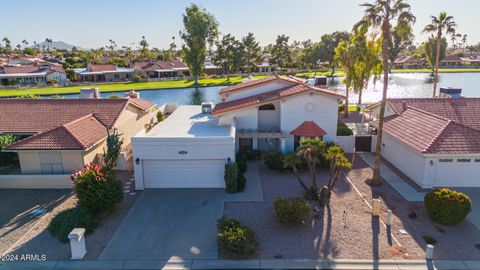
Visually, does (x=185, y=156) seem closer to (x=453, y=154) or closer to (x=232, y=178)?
(x=232, y=178)

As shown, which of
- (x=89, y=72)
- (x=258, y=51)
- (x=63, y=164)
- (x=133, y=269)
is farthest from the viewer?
(x=258, y=51)

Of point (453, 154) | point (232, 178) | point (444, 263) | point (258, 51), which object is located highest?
point (258, 51)

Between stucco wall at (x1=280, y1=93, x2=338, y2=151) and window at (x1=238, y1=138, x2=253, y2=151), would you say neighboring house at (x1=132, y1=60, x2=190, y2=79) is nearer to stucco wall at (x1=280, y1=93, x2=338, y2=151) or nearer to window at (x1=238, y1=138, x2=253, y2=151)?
window at (x1=238, y1=138, x2=253, y2=151)

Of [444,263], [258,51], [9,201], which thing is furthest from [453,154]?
[258,51]

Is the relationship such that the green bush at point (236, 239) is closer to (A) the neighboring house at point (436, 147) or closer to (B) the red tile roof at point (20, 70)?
(A) the neighboring house at point (436, 147)

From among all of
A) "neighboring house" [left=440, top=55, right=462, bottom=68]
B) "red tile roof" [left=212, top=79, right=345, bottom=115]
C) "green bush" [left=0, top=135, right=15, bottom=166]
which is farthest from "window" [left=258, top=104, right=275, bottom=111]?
"neighboring house" [left=440, top=55, right=462, bottom=68]

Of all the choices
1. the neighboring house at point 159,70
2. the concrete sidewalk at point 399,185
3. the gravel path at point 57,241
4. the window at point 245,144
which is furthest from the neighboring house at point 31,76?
the concrete sidewalk at point 399,185
